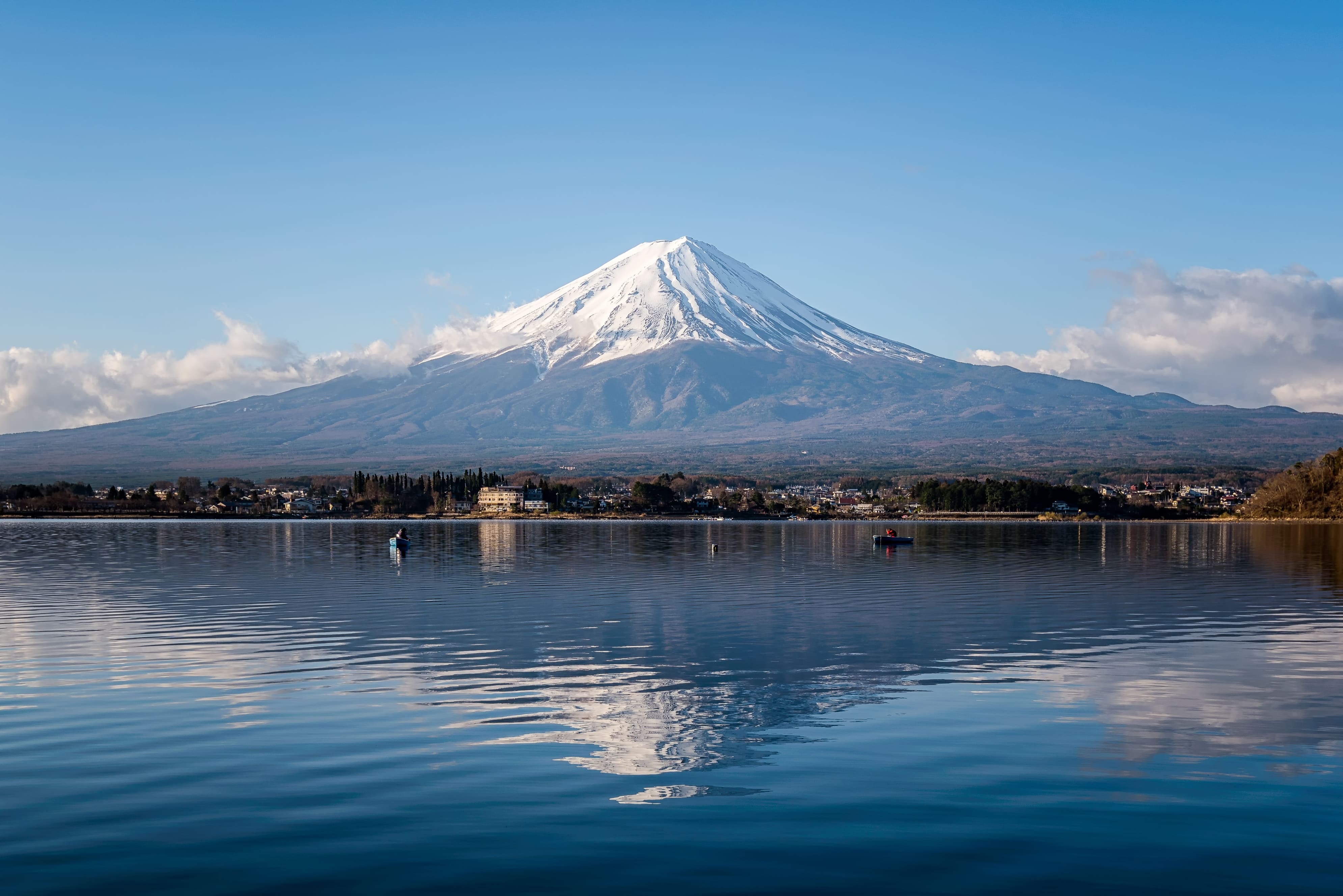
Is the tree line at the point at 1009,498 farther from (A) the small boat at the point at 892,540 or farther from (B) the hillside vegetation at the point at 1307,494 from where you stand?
(A) the small boat at the point at 892,540

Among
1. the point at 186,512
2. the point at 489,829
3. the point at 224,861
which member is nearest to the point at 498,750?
the point at 489,829

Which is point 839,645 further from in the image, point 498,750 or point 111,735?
point 111,735

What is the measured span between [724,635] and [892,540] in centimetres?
5885

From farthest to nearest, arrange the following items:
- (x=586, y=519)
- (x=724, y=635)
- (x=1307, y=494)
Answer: (x=586, y=519) → (x=1307, y=494) → (x=724, y=635)

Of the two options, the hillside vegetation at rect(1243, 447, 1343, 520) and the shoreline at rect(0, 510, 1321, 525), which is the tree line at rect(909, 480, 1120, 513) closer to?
the shoreline at rect(0, 510, 1321, 525)

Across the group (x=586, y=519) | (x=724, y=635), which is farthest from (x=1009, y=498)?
(x=724, y=635)

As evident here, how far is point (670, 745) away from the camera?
1603cm

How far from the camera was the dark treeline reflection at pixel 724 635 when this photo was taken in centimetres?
→ 1788

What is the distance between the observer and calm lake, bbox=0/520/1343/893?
10.9 m

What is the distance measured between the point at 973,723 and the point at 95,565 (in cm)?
5146

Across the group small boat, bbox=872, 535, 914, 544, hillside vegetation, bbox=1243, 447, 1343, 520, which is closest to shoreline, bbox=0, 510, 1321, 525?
hillside vegetation, bbox=1243, 447, 1343, 520

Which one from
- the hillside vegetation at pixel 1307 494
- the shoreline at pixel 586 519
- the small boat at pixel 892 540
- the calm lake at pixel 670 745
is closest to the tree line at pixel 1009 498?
the shoreline at pixel 586 519

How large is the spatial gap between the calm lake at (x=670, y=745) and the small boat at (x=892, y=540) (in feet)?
153

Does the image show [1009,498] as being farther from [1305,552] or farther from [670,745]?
[670,745]
